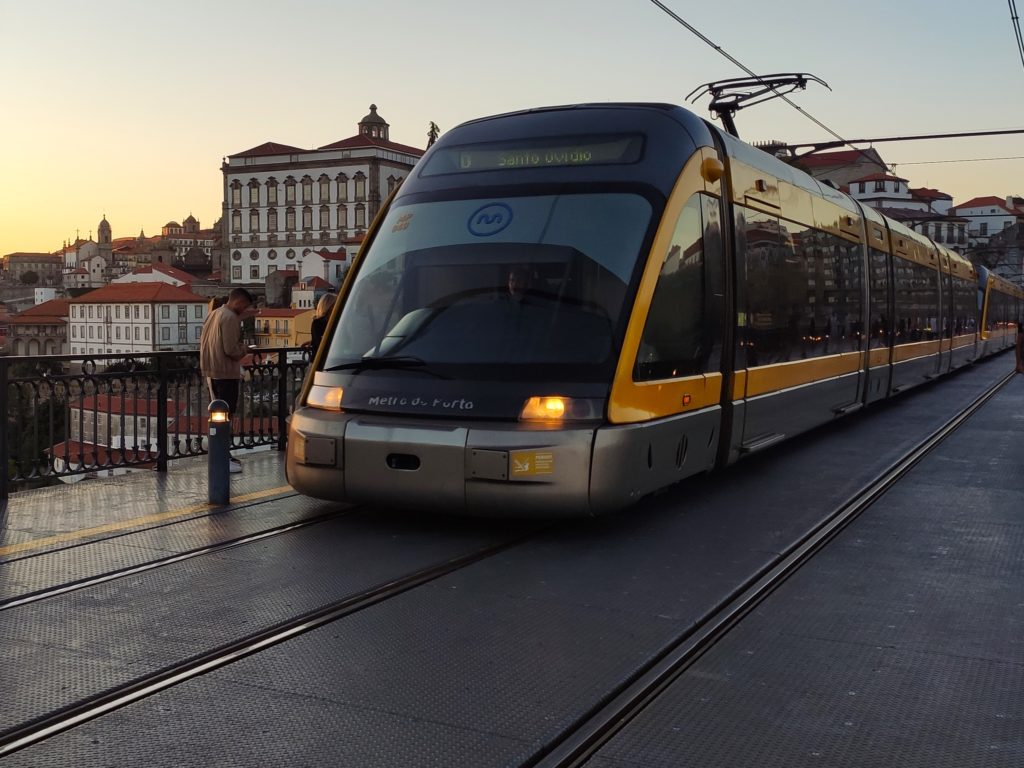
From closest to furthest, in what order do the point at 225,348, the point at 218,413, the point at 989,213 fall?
the point at 218,413, the point at 225,348, the point at 989,213

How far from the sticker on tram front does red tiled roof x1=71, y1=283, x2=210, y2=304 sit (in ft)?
401

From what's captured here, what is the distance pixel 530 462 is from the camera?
6801mm

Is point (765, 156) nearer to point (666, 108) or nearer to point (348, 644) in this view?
point (666, 108)

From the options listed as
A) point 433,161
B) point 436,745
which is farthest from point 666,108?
point 436,745

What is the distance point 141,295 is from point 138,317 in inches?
101

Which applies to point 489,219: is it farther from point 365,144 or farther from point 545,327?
point 365,144

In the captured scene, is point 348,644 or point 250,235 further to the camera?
point 250,235

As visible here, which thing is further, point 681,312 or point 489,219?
point 681,312

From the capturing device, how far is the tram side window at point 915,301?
1736cm

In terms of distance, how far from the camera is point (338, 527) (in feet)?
24.9

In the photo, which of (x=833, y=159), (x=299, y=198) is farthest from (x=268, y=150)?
(x=833, y=159)

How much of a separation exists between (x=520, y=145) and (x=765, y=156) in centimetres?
339

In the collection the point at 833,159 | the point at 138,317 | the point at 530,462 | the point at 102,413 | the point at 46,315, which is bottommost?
the point at 46,315

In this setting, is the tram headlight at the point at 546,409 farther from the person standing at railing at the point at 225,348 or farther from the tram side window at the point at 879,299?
the tram side window at the point at 879,299
